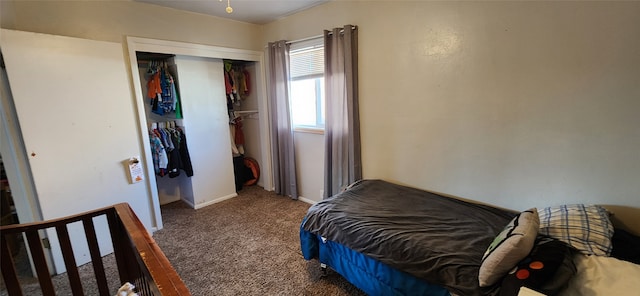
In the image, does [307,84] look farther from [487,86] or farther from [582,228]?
[582,228]

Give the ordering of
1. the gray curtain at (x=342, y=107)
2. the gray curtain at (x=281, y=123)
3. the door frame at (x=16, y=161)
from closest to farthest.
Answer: the door frame at (x=16, y=161)
the gray curtain at (x=342, y=107)
the gray curtain at (x=281, y=123)

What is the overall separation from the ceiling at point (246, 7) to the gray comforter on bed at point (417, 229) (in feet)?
6.80

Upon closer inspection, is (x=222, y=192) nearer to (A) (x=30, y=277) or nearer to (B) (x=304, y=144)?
Answer: (B) (x=304, y=144)

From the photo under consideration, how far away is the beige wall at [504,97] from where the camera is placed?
1519mm

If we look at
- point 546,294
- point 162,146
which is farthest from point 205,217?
point 546,294

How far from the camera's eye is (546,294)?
1.04 metres

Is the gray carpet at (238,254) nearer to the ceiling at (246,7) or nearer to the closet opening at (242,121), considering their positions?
the closet opening at (242,121)

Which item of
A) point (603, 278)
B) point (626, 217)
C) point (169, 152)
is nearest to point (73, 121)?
point (169, 152)

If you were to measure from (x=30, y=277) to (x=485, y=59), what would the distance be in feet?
12.8

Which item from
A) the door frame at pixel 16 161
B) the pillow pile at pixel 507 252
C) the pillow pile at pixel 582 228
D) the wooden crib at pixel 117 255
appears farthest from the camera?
the door frame at pixel 16 161

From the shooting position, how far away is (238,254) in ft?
7.72

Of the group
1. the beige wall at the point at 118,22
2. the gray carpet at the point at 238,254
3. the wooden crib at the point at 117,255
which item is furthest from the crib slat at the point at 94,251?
the beige wall at the point at 118,22

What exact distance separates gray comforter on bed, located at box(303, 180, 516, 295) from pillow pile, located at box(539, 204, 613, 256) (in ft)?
0.97

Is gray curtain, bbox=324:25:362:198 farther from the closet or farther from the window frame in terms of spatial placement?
the closet
